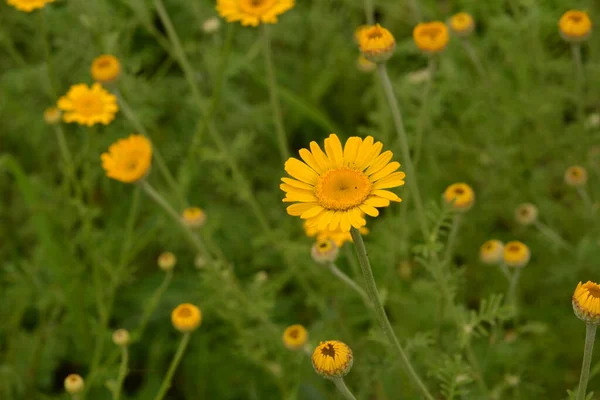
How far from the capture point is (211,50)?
280cm

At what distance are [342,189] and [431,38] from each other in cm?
86

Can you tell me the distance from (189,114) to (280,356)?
1283 millimetres

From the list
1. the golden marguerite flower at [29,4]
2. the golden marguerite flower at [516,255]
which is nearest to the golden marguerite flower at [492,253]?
the golden marguerite flower at [516,255]

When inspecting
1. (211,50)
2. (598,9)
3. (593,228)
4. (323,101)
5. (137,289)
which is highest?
(598,9)

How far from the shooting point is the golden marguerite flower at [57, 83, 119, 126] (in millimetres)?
2262

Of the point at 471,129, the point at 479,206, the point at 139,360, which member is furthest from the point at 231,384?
the point at 471,129

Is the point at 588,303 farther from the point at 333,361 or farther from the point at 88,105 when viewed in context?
the point at 88,105

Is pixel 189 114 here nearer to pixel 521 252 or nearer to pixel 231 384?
pixel 231 384

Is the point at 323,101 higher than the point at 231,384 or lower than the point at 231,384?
higher

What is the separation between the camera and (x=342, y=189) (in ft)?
4.39

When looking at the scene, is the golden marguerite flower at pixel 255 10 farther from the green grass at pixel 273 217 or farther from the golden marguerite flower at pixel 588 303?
the golden marguerite flower at pixel 588 303

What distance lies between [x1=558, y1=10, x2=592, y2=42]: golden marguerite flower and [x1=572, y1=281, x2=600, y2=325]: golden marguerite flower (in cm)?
106

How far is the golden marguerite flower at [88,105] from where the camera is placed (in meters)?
2.26

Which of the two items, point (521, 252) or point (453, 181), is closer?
point (521, 252)
